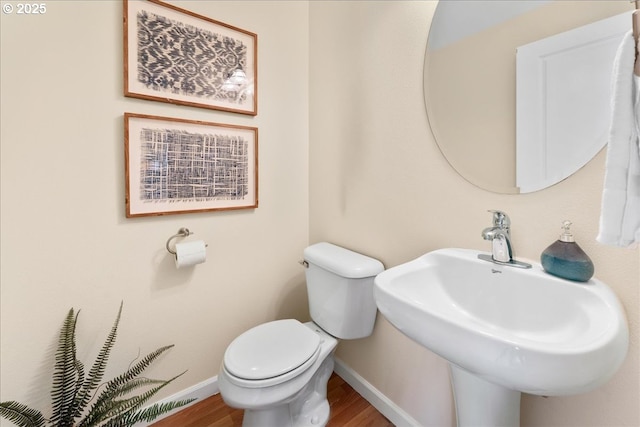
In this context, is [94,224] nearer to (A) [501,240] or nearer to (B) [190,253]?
(B) [190,253]

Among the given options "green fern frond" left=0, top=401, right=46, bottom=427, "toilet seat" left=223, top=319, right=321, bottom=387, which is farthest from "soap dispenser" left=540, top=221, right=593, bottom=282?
"green fern frond" left=0, top=401, right=46, bottom=427

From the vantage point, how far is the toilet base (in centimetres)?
111

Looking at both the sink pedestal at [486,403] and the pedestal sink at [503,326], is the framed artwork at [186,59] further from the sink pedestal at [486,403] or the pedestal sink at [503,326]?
the sink pedestal at [486,403]

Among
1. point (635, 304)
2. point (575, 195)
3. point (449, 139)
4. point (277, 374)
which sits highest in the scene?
point (449, 139)

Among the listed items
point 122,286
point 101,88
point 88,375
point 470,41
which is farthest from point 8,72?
point 470,41

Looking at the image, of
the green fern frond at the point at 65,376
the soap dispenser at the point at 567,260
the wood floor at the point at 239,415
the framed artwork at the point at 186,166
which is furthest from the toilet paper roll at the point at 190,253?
the soap dispenser at the point at 567,260

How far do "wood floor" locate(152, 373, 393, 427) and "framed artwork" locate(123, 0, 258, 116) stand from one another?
149 centimetres

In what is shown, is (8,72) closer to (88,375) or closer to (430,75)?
(88,375)

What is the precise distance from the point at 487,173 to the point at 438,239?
0.97ft

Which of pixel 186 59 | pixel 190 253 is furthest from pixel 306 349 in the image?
pixel 186 59

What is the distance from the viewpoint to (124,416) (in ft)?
3.15

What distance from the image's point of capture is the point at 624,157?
0.52 meters

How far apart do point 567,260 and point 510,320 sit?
8.9 inches

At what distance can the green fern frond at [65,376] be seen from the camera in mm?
958
